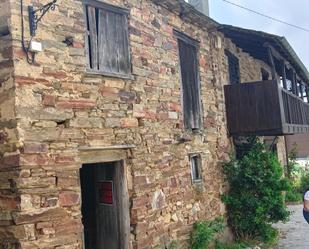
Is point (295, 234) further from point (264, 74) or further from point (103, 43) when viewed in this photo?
point (103, 43)

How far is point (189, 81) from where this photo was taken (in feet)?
27.5

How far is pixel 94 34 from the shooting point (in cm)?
588

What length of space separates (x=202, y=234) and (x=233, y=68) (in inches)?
216

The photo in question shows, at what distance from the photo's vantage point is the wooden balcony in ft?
29.7

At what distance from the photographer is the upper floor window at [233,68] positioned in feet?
36.0

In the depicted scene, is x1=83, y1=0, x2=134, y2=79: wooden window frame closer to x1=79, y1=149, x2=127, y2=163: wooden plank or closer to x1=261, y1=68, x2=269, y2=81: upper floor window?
x1=79, y1=149, x2=127, y2=163: wooden plank

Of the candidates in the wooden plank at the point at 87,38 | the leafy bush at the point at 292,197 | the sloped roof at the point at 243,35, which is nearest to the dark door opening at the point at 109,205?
the wooden plank at the point at 87,38

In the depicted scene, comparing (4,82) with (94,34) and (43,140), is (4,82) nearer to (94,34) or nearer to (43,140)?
(43,140)

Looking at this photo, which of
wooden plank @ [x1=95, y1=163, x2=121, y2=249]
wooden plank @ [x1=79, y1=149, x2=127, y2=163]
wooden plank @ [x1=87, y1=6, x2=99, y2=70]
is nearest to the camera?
wooden plank @ [x1=79, y1=149, x2=127, y2=163]

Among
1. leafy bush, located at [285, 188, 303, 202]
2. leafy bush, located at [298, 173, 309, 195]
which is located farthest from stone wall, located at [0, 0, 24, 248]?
leafy bush, located at [298, 173, 309, 195]

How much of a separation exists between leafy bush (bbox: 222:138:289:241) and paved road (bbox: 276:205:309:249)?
0.44 m

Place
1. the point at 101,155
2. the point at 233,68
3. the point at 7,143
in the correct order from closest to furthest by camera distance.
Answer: the point at 7,143 < the point at 101,155 < the point at 233,68

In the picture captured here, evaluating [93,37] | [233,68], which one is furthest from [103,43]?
[233,68]

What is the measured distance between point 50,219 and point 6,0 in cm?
275
